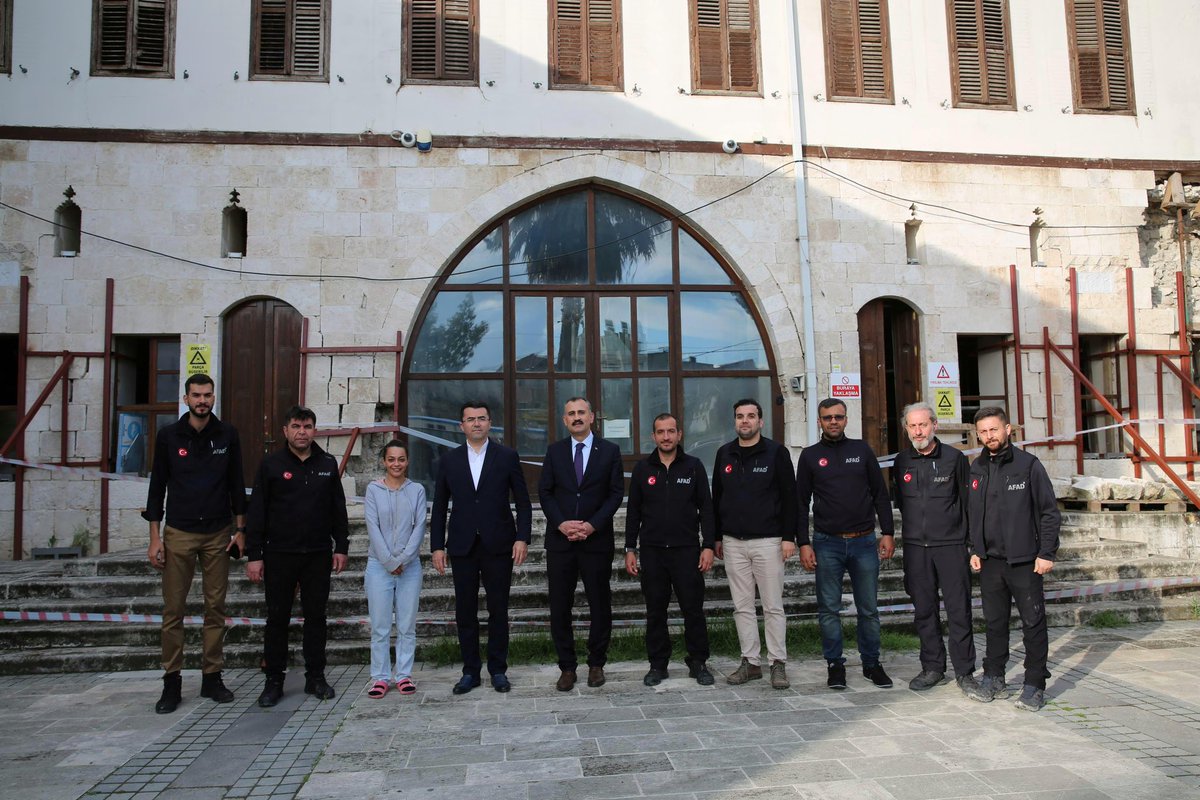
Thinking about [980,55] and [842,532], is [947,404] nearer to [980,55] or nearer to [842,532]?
[980,55]

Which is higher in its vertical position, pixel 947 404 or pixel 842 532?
pixel 947 404

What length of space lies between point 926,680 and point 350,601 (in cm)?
428

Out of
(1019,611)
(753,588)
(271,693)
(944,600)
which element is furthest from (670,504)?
(271,693)

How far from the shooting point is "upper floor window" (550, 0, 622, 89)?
10.2 meters

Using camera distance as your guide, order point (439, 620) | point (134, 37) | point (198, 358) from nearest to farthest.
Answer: point (439, 620)
point (198, 358)
point (134, 37)

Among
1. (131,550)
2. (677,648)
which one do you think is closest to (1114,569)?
(677,648)

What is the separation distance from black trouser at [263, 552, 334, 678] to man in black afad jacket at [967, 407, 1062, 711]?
4024mm

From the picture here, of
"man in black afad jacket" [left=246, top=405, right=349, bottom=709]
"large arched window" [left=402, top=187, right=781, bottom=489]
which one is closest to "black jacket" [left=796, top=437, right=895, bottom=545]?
"man in black afad jacket" [left=246, top=405, right=349, bottom=709]

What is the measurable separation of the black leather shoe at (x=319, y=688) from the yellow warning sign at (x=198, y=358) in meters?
5.02

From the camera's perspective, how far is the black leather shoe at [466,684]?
5.31m

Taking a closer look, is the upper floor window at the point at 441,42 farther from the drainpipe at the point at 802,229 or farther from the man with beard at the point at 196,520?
→ the man with beard at the point at 196,520

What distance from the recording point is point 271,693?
5223 millimetres

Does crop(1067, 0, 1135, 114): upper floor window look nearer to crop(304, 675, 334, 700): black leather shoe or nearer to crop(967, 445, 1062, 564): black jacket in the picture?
crop(967, 445, 1062, 564): black jacket

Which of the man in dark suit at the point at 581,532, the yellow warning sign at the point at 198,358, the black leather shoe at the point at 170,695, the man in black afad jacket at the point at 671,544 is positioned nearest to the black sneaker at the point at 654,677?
the man in black afad jacket at the point at 671,544
